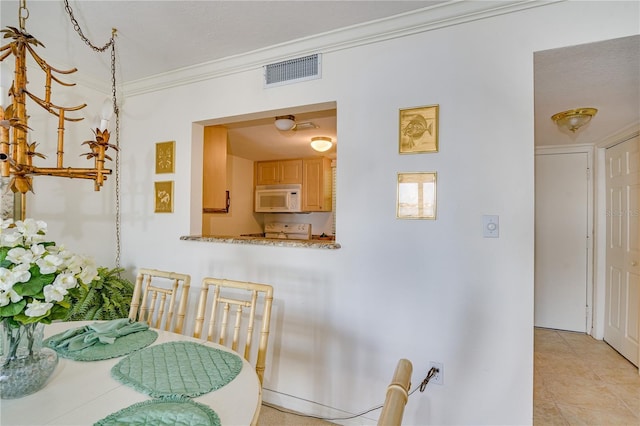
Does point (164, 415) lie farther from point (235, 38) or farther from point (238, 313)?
point (235, 38)

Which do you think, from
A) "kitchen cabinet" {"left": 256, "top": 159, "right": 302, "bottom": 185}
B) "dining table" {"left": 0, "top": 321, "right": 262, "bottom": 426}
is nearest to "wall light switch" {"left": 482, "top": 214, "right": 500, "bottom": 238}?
"dining table" {"left": 0, "top": 321, "right": 262, "bottom": 426}

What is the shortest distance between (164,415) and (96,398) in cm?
27

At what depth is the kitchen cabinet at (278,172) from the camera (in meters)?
5.04

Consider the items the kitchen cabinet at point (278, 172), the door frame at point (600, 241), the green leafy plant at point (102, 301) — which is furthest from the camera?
the kitchen cabinet at point (278, 172)

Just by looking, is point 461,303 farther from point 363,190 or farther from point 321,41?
point 321,41

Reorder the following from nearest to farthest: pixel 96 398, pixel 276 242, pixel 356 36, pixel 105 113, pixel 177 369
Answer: pixel 96 398, pixel 177 369, pixel 105 113, pixel 356 36, pixel 276 242

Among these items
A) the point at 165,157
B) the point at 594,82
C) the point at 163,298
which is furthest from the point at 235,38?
the point at 594,82

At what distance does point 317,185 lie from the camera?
16.1 feet

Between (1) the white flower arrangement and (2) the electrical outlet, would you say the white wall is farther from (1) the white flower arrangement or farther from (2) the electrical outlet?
(1) the white flower arrangement

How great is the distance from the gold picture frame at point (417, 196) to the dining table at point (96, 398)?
3.82ft

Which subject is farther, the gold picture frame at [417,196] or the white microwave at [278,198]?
the white microwave at [278,198]

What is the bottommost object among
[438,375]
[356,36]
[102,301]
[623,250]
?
[438,375]

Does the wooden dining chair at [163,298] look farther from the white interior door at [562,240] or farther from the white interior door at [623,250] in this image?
the white interior door at [562,240]

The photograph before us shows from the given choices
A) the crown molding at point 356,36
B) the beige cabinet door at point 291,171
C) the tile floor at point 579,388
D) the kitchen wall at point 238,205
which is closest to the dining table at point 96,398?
the tile floor at point 579,388
